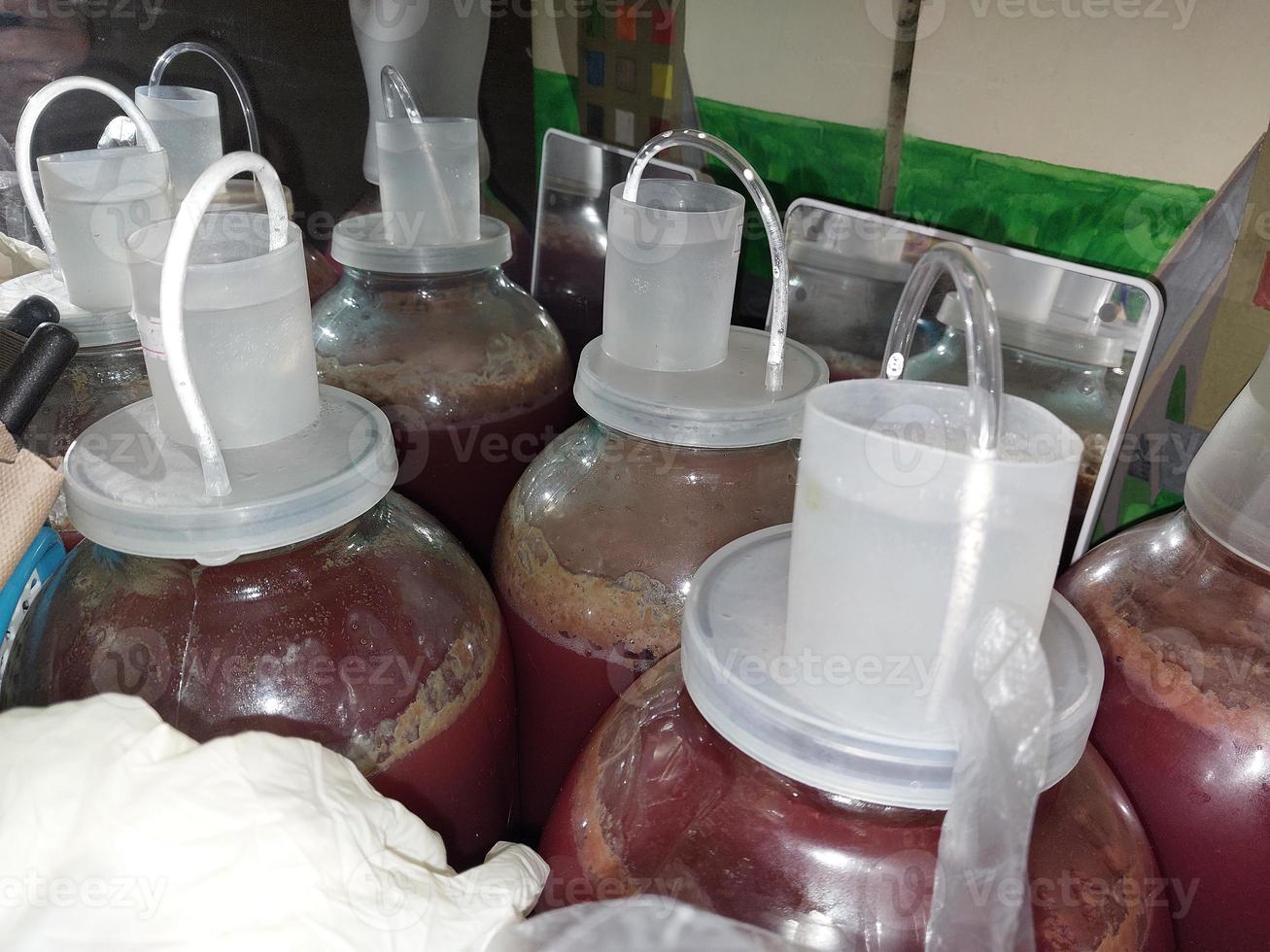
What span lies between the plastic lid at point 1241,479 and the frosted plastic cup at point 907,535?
10.5 inches

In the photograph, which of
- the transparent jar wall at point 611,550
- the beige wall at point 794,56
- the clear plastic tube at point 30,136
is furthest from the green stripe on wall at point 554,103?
the transparent jar wall at point 611,550

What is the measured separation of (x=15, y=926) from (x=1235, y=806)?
72cm

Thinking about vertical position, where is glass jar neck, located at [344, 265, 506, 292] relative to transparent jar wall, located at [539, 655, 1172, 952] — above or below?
above

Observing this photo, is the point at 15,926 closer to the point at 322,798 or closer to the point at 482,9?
the point at 322,798

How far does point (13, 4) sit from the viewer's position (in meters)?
1.19

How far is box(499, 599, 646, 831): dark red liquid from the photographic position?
0.87 m

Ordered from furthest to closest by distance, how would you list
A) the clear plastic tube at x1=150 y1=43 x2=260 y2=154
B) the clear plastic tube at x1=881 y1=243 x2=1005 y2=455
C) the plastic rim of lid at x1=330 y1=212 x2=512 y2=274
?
the clear plastic tube at x1=150 y1=43 x2=260 y2=154 → the plastic rim of lid at x1=330 y1=212 x2=512 y2=274 → the clear plastic tube at x1=881 y1=243 x2=1005 y2=455

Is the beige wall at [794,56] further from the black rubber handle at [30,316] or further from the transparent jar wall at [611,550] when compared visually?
the black rubber handle at [30,316]

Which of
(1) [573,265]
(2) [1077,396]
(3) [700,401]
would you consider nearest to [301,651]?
(3) [700,401]

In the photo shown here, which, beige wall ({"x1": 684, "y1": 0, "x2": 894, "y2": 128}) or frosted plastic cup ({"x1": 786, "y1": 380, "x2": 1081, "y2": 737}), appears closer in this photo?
frosted plastic cup ({"x1": 786, "y1": 380, "x2": 1081, "y2": 737})

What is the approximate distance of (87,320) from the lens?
899mm

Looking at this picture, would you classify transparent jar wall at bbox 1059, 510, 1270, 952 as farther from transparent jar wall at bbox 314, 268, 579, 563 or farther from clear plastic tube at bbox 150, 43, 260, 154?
clear plastic tube at bbox 150, 43, 260, 154

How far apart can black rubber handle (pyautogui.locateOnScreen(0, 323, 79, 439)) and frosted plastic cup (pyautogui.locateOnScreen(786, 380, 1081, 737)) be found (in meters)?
0.55

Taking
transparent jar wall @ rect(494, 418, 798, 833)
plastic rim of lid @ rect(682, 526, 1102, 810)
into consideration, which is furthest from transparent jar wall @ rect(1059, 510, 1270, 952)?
transparent jar wall @ rect(494, 418, 798, 833)
